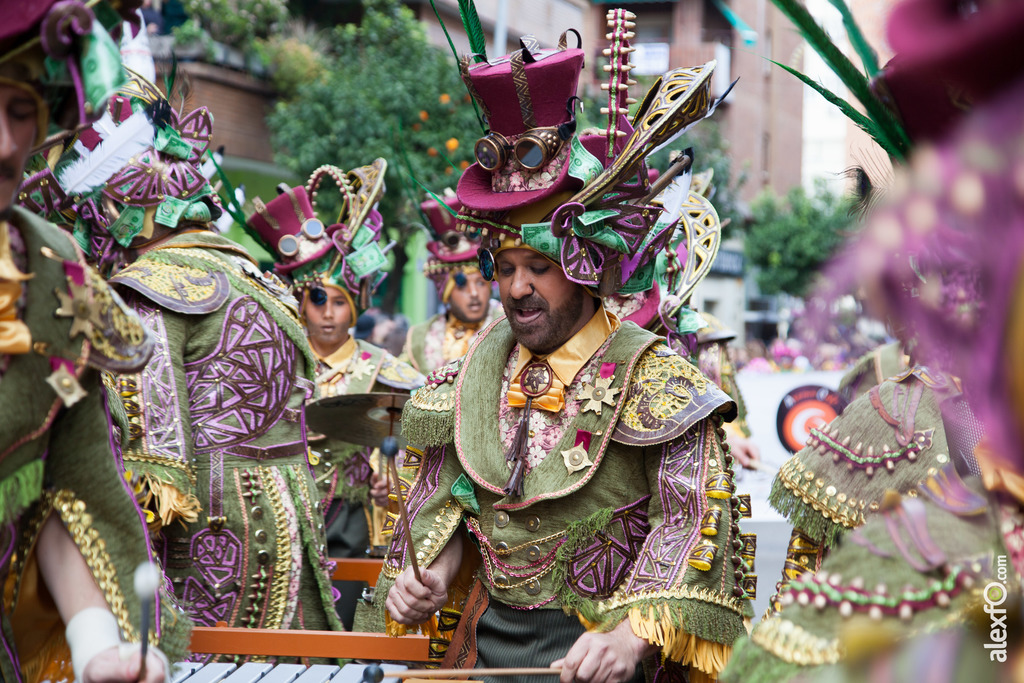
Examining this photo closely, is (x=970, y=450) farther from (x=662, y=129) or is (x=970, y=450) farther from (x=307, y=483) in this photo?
(x=307, y=483)

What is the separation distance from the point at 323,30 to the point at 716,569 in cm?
1709

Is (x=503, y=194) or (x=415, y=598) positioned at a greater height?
(x=503, y=194)

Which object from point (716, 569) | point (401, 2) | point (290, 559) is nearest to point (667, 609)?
point (716, 569)

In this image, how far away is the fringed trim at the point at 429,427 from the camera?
124 inches

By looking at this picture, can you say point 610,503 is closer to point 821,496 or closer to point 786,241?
point 821,496

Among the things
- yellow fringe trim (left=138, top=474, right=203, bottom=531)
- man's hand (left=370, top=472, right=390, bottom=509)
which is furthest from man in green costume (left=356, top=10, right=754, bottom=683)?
man's hand (left=370, top=472, right=390, bottom=509)

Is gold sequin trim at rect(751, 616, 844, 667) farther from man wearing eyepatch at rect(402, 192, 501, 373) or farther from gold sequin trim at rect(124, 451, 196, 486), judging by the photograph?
man wearing eyepatch at rect(402, 192, 501, 373)

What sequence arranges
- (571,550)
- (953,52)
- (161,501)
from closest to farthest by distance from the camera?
(953,52)
(571,550)
(161,501)

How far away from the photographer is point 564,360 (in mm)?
3141

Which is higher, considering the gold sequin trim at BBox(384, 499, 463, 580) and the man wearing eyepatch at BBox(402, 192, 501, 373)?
the gold sequin trim at BBox(384, 499, 463, 580)

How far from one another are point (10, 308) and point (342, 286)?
457 centimetres

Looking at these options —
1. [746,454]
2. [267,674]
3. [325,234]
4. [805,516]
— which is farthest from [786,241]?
[267,674]

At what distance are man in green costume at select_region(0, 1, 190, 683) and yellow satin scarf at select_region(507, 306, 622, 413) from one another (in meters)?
1.24

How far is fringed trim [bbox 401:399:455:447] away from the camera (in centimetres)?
315
